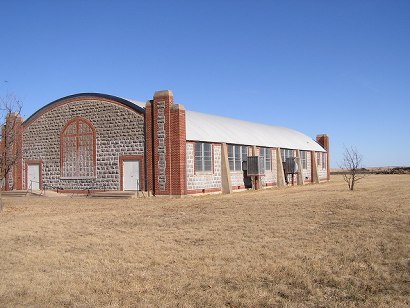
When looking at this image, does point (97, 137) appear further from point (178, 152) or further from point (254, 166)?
point (254, 166)

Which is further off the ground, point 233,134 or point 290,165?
point 233,134

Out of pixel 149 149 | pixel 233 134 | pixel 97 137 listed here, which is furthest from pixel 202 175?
pixel 97 137

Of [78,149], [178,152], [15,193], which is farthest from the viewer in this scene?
[15,193]

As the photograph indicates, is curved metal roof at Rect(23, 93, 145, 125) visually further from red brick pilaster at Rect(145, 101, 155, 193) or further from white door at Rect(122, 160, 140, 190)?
white door at Rect(122, 160, 140, 190)

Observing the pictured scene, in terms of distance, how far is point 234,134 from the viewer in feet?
121

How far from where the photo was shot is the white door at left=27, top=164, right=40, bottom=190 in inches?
1377

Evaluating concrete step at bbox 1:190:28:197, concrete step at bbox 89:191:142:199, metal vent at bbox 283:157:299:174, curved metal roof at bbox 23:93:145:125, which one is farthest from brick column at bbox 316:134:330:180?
concrete step at bbox 1:190:28:197

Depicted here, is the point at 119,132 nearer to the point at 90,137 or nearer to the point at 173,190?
the point at 90,137

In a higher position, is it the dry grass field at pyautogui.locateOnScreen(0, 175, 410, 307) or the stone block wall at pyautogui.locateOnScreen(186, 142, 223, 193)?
the stone block wall at pyautogui.locateOnScreen(186, 142, 223, 193)

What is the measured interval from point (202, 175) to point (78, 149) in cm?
914

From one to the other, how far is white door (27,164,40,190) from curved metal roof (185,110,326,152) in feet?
39.7

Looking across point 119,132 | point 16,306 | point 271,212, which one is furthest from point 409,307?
point 119,132

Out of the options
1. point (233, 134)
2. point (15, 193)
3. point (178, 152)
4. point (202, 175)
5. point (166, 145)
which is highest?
point (233, 134)

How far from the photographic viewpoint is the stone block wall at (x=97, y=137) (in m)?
30.6
